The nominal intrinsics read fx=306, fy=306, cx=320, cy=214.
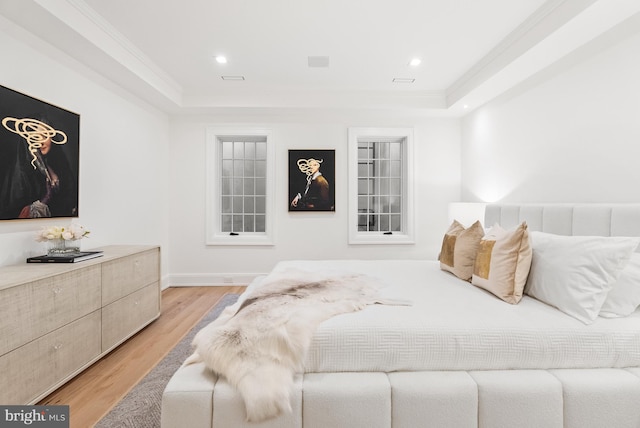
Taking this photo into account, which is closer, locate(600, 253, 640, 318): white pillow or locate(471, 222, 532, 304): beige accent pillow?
locate(600, 253, 640, 318): white pillow

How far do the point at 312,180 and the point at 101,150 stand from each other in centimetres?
242

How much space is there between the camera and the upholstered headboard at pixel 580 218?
1883 mm

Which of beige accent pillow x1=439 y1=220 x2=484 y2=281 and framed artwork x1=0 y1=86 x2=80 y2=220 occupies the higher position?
framed artwork x1=0 y1=86 x2=80 y2=220

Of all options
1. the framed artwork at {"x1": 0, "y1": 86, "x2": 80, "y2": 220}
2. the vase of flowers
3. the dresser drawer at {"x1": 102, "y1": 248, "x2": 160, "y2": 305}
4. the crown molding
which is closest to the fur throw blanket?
the dresser drawer at {"x1": 102, "y1": 248, "x2": 160, "y2": 305}

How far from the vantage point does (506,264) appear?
1.84 m

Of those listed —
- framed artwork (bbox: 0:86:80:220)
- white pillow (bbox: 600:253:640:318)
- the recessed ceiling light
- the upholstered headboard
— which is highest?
the recessed ceiling light

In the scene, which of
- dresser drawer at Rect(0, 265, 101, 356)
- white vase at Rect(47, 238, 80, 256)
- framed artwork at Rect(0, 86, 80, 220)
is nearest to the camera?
dresser drawer at Rect(0, 265, 101, 356)

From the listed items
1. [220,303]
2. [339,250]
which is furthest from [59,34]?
[339,250]

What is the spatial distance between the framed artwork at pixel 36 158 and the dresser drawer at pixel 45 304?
577 millimetres

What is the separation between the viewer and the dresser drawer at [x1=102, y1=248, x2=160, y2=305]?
2.38 m

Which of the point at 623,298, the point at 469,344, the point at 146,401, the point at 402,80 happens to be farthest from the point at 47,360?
the point at 402,80

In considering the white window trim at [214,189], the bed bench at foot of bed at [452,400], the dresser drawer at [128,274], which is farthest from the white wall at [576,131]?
the dresser drawer at [128,274]

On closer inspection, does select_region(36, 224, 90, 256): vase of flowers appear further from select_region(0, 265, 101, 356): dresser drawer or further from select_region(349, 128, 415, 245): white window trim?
select_region(349, 128, 415, 245): white window trim

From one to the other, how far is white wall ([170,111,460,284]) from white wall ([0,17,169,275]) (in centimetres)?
26
